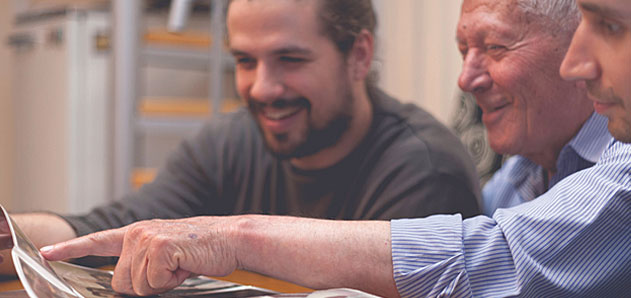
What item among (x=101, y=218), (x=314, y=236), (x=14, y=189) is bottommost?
(x=14, y=189)

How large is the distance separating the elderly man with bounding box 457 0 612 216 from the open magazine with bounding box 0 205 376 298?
469 mm

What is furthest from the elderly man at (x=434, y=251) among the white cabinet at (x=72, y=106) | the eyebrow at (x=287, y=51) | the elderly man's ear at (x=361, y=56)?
the white cabinet at (x=72, y=106)

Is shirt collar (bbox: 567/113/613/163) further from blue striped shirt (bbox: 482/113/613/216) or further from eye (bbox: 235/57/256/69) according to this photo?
eye (bbox: 235/57/256/69)

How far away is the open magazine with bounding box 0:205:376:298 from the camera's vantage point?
24.9 inches

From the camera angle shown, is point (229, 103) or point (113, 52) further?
point (229, 103)

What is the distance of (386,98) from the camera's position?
1.46 metres

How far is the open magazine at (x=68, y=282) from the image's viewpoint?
63 centimetres

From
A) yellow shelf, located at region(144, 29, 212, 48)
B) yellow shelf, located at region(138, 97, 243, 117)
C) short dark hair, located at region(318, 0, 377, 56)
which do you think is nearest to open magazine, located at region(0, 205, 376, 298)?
short dark hair, located at region(318, 0, 377, 56)

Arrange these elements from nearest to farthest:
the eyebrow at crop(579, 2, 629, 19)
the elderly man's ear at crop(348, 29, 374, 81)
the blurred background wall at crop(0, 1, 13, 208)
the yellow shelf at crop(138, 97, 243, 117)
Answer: the eyebrow at crop(579, 2, 629, 19)
the elderly man's ear at crop(348, 29, 374, 81)
the yellow shelf at crop(138, 97, 243, 117)
the blurred background wall at crop(0, 1, 13, 208)

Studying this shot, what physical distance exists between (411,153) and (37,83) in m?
2.61

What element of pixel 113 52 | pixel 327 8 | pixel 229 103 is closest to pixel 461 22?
pixel 327 8

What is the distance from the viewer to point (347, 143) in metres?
1.41

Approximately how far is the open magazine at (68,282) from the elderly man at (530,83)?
0.47 metres

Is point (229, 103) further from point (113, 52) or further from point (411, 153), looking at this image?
point (411, 153)
